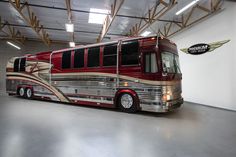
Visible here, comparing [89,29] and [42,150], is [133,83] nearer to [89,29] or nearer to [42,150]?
[42,150]

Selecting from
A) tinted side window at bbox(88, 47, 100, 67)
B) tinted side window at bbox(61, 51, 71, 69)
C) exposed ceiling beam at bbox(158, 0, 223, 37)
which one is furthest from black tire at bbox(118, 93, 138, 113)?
exposed ceiling beam at bbox(158, 0, 223, 37)

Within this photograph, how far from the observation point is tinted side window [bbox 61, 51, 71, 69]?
26.5 ft

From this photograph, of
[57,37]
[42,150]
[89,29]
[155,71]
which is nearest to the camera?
[42,150]

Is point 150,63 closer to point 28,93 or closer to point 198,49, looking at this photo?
point 198,49

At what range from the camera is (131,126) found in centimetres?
468

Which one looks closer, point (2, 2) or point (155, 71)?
point (155, 71)

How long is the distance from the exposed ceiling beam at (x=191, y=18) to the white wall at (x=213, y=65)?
0.25 metres

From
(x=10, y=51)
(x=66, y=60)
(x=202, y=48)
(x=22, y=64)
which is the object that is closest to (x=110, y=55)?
(x=66, y=60)

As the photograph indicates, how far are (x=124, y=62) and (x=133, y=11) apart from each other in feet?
13.0

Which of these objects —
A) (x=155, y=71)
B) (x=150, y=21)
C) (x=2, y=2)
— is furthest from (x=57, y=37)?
(x=155, y=71)

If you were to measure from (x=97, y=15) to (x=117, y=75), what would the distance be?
4599mm

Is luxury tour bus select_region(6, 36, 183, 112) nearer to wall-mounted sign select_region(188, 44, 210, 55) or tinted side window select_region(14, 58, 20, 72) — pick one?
tinted side window select_region(14, 58, 20, 72)

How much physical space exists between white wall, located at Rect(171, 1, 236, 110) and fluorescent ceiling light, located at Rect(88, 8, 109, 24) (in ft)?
15.1

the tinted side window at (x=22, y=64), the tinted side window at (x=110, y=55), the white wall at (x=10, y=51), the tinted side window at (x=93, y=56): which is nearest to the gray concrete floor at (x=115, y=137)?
the tinted side window at (x=110, y=55)
